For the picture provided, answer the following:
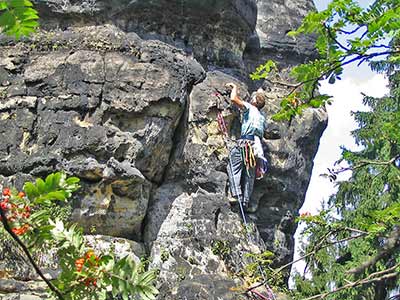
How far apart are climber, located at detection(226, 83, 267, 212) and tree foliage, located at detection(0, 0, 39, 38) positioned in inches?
286

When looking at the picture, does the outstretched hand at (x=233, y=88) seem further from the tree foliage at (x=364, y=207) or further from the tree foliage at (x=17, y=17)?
the tree foliage at (x=17, y=17)

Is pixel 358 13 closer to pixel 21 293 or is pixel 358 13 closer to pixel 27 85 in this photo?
pixel 21 293

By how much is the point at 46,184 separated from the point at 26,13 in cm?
70

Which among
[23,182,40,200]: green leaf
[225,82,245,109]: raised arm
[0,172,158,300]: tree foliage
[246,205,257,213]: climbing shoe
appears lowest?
[246,205,257,213]: climbing shoe

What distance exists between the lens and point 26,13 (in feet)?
8.44

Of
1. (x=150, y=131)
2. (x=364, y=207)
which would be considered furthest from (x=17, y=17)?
(x=364, y=207)

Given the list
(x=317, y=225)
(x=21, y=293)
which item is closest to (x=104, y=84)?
(x=21, y=293)

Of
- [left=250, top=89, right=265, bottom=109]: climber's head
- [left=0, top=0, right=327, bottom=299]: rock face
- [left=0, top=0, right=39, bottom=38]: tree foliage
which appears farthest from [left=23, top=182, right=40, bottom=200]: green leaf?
[left=250, top=89, right=265, bottom=109]: climber's head

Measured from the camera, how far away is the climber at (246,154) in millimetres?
9820

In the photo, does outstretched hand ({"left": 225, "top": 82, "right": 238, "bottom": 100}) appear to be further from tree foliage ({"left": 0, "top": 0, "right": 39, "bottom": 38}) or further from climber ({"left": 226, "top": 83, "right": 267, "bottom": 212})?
tree foliage ({"left": 0, "top": 0, "right": 39, "bottom": 38})

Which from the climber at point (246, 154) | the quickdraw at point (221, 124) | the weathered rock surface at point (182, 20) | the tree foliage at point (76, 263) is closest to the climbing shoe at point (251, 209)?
the climber at point (246, 154)

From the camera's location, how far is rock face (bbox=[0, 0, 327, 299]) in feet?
28.1

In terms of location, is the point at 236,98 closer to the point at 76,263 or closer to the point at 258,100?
the point at 258,100

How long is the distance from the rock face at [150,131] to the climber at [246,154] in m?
0.17
